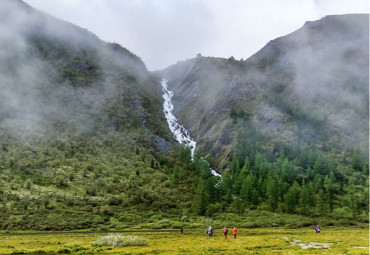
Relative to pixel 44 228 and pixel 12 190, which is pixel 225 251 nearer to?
pixel 44 228

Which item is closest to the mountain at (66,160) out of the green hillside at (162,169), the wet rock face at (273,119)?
the green hillside at (162,169)

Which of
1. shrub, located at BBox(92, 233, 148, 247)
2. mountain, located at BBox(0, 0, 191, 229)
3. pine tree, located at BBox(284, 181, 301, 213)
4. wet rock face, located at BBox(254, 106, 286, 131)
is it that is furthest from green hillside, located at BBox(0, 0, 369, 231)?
shrub, located at BBox(92, 233, 148, 247)

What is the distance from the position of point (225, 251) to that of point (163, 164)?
416 feet

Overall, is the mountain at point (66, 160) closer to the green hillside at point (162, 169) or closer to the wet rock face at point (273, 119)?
the green hillside at point (162, 169)

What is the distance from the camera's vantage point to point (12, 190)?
107000 mm

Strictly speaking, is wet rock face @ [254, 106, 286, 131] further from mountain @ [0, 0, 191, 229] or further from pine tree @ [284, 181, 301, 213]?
pine tree @ [284, 181, 301, 213]

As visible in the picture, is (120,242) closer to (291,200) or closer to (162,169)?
(291,200)

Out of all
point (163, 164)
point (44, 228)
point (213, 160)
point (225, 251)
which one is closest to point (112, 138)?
point (163, 164)

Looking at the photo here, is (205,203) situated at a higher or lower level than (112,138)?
lower

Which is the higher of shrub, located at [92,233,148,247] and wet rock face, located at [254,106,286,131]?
wet rock face, located at [254,106,286,131]

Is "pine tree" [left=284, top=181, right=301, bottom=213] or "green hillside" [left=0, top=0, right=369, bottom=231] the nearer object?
"green hillside" [left=0, top=0, right=369, bottom=231]

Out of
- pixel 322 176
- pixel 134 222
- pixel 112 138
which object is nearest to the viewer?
pixel 134 222

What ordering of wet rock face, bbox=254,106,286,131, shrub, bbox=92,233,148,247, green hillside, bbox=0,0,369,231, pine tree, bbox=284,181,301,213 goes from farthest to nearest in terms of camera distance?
wet rock face, bbox=254,106,286,131, pine tree, bbox=284,181,301,213, green hillside, bbox=0,0,369,231, shrub, bbox=92,233,148,247

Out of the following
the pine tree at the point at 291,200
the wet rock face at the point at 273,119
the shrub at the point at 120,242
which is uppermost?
the wet rock face at the point at 273,119
